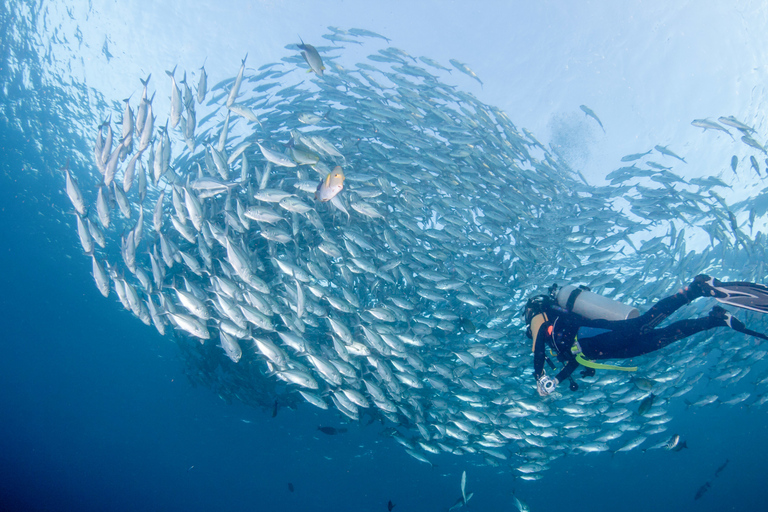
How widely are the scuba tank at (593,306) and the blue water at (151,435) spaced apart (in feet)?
68.1

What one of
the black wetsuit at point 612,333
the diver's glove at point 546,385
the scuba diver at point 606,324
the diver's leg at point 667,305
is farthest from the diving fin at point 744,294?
the diver's glove at point 546,385

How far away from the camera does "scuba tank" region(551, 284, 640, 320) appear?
4930 mm

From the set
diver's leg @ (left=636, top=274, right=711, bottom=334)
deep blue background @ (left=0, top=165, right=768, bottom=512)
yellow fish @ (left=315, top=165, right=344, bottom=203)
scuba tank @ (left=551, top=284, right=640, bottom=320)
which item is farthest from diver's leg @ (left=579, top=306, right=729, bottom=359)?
deep blue background @ (left=0, top=165, right=768, bottom=512)

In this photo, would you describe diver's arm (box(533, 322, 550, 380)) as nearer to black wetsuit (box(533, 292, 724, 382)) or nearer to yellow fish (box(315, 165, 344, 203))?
black wetsuit (box(533, 292, 724, 382))

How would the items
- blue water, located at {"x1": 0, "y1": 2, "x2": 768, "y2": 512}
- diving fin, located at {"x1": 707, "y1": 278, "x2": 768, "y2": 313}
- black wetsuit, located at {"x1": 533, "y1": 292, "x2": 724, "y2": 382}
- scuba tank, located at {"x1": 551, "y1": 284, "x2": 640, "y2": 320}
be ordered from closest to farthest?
diving fin, located at {"x1": 707, "y1": 278, "x2": 768, "y2": 313} < black wetsuit, located at {"x1": 533, "y1": 292, "x2": 724, "y2": 382} < scuba tank, located at {"x1": 551, "y1": 284, "x2": 640, "y2": 320} < blue water, located at {"x1": 0, "y1": 2, "x2": 768, "y2": 512}

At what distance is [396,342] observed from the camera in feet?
22.6

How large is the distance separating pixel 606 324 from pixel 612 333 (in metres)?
0.15

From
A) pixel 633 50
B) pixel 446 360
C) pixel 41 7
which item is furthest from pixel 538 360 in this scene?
pixel 41 7

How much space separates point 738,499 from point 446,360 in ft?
221

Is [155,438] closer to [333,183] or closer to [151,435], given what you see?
[151,435]

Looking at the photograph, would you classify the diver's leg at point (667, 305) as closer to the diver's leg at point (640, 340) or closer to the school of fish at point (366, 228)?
the diver's leg at point (640, 340)

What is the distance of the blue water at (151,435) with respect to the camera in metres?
24.0

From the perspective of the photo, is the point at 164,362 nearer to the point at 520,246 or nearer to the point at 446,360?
the point at 446,360

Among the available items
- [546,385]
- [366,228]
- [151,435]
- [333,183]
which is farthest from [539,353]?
[151,435]
